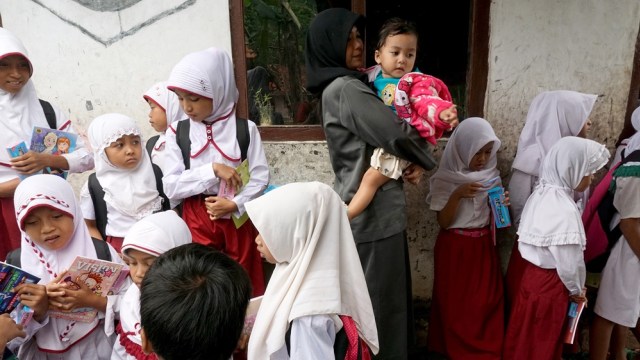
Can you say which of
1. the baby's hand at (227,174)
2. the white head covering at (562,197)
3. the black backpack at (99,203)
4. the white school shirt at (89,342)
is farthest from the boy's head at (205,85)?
the white head covering at (562,197)

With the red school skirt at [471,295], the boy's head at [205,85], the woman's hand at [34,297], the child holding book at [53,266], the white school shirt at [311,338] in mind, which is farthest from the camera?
the red school skirt at [471,295]

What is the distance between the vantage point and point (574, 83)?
324cm

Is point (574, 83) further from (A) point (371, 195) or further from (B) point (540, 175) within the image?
(A) point (371, 195)

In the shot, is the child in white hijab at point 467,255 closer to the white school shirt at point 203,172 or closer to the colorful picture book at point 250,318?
the white school shirt at point 203,172

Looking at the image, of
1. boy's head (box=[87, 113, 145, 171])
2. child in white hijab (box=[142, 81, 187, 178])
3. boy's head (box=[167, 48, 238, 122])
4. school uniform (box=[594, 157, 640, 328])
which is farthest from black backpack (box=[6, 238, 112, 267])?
school uniform (box=[594, 157, 640, 328])

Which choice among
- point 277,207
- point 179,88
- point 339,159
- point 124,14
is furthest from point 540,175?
point 124,14

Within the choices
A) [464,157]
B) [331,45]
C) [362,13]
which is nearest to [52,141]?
[331,45]

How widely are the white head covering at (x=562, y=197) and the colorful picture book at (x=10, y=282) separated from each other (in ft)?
8.15

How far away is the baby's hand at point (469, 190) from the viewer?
2.90 m

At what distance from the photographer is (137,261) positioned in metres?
1.98

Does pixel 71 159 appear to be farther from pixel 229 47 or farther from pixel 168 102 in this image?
pixel 229 47

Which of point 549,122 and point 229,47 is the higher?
point 229,47

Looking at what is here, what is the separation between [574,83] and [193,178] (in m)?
2.66

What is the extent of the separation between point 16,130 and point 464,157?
2697 mm
